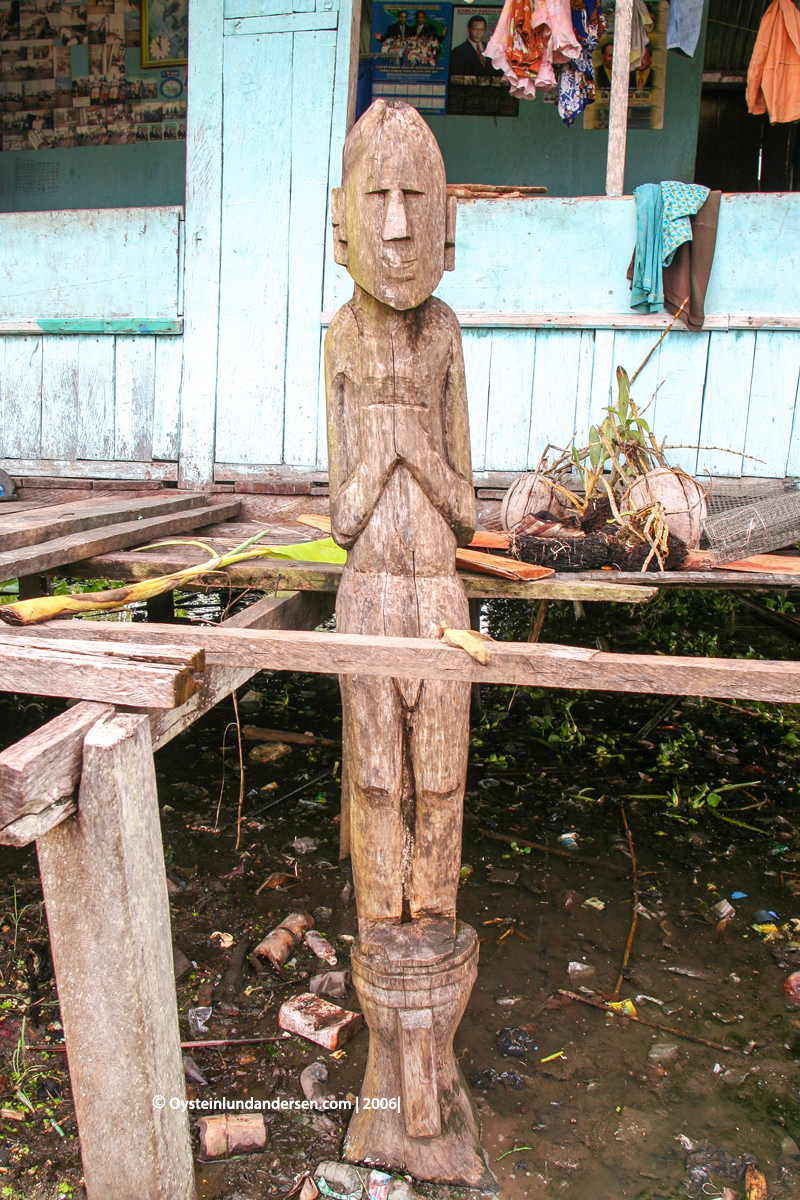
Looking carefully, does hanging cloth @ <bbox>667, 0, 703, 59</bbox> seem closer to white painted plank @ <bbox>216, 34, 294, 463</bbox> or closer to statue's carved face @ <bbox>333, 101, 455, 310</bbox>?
white painted plank @ <bbox>216, 34, 294, 463</bbox>

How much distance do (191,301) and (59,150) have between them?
3.45m

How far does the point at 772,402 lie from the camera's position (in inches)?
167

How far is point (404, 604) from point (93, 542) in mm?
1205

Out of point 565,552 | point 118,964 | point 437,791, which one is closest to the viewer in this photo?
point 118,964

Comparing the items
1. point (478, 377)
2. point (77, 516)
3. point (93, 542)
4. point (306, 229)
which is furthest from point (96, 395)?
point (93, 542)

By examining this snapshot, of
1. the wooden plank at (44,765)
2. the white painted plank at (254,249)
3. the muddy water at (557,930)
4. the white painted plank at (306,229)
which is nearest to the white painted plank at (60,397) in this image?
the white painted plank at (254,249)

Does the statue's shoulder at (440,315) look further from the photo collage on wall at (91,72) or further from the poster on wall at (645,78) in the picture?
the photo collage on wall at (91,72)

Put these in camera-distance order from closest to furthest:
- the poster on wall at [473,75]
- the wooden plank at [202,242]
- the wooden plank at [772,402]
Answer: the wooden plank at [772,402], the wooden plank at [202,242], the poster on wall at [473,75]

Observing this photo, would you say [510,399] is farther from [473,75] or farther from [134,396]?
Result: [473,75]

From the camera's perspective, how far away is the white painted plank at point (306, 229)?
436 centimetres

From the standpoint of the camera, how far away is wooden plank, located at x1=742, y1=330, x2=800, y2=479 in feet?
13.8

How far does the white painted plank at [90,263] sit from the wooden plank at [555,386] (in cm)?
197

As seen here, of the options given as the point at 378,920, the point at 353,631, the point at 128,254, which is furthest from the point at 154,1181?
the point at 128,254

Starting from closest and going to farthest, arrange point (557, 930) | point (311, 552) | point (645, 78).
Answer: point (311, 552) → point (557, 930) → point (645, 78)
